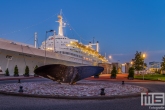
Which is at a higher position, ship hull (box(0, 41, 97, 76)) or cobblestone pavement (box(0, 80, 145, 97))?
ship hull (box(0, 41, 97, 76))

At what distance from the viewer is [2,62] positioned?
35406 millimetres

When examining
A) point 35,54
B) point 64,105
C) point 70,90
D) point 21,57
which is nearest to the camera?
point 64,105

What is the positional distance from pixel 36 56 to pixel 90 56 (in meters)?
31.8

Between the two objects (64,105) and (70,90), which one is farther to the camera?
(70,90)

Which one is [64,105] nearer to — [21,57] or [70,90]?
[70,90]
